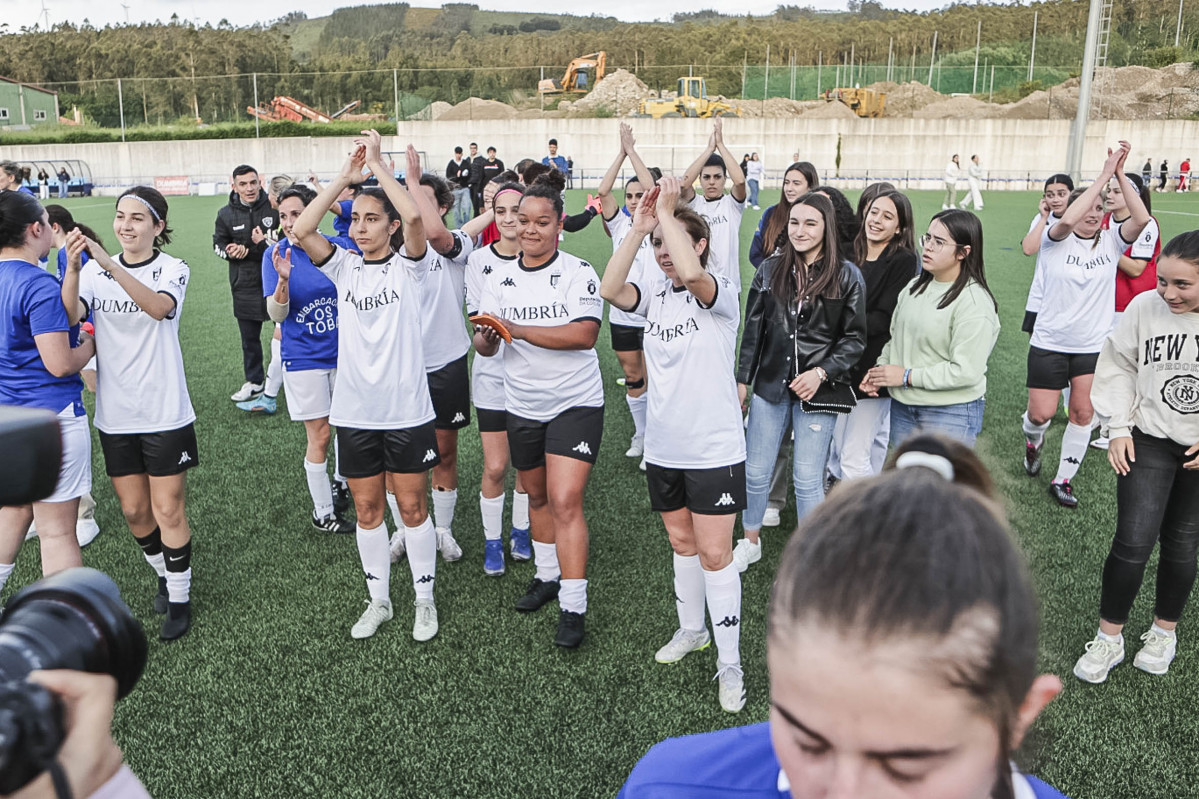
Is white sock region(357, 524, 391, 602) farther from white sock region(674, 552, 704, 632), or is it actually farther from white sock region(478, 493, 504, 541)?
white sock region(674, 552, 704, 632)

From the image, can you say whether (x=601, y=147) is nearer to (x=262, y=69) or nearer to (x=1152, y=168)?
(x=1152, y=168)

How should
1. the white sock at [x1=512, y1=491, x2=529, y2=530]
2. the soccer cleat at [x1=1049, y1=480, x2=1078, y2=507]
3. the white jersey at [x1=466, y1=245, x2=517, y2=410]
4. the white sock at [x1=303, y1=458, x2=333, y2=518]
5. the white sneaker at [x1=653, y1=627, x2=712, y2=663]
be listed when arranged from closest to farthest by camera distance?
1. the white sneaker at [x1=653, y1=627, x2=712, y2=663]
2. the white jersey at [x1=466, y1=245, x2=517, y2=410]
3. the white sock at [x1=512, y1=491, x2=529, y2=530]
4. the white sock at [x1=303, y1=458, x2=333, y2=518]
5. the soccer cleat at [x1=1049, y1=480, x2=1078, y2=507]

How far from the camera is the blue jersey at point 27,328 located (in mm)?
3957

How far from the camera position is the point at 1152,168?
39.9 metres

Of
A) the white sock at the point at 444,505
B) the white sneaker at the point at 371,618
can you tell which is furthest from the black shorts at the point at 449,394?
the white sneaker at the point at 371,618

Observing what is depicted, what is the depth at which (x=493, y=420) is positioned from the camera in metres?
5.26

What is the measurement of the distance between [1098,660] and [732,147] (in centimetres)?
4184

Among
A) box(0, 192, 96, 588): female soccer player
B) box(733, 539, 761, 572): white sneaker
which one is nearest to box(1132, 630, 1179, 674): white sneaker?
box(733, 539, 761, 572): white sneaker

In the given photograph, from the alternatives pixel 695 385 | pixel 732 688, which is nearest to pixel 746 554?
pixel 732 688

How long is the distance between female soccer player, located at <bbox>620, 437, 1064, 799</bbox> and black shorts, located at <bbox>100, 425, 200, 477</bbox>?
4179 mm

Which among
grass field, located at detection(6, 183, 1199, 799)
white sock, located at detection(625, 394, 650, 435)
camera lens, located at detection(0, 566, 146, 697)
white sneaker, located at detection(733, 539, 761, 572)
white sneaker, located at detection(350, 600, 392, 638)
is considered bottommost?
grass field, located at detection(6, 183, 1199, 799)

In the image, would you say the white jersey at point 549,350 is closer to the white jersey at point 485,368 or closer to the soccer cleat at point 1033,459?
the white jersey at point 485,368

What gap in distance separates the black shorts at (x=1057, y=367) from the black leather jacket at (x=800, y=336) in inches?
91.3

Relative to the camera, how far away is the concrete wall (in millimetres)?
A: 41344
